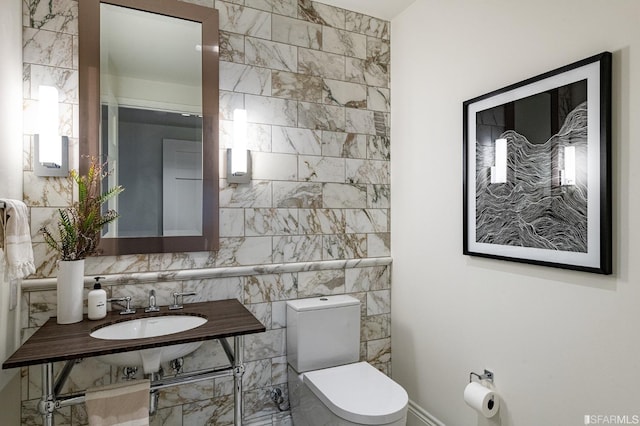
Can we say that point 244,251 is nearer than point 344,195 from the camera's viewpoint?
Yes

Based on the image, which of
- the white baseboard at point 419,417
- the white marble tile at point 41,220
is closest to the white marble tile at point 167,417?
the white marble tile at point 41,220

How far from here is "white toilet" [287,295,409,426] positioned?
1.72 metres

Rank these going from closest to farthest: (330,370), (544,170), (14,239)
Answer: (14,239)
(544,170)
(330,370)

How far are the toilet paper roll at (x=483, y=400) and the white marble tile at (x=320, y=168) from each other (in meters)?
1.37

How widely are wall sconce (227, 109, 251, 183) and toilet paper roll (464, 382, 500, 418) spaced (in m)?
→ 1.58

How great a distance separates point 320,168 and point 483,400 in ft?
4.93

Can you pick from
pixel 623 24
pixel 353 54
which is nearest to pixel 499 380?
pixel 623 24

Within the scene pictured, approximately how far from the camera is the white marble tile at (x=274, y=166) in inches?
86.2

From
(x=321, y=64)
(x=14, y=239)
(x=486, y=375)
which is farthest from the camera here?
(x=321, y=64)

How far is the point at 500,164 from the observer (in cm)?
177

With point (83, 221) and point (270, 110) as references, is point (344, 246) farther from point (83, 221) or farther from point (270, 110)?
point (83, 221)

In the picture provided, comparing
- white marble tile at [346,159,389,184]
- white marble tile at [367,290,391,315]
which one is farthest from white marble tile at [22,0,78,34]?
white marble tile at [367,290,391,315]

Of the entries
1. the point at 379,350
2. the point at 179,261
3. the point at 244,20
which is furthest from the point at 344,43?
the point at 379,350

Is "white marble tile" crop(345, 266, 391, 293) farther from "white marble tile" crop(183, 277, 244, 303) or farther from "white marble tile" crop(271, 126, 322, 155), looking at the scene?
"white marble tile" crop(271, 126, 322, 155)
